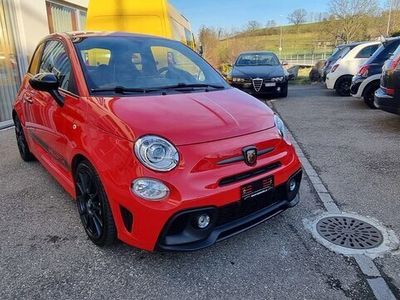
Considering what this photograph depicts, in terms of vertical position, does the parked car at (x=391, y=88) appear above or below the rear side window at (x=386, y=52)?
below

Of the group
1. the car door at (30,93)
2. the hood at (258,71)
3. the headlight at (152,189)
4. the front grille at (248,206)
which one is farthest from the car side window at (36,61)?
the hood at (258,71)

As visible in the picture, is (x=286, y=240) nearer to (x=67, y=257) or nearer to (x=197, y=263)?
(x=197, y=263)

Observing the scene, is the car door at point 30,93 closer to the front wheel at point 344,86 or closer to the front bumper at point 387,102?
the front bumper at point 387,102

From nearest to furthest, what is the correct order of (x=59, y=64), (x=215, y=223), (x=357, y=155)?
(x=215, y=223) < (x=59, y=64) < (x=357, y=155)

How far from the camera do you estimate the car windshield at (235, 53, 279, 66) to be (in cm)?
1192

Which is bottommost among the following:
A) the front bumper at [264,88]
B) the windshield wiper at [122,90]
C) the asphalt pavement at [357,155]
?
the asphalt pavement at [357,155]

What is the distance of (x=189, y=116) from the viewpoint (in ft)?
8.88

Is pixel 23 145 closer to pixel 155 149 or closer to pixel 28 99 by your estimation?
pixel 28 99

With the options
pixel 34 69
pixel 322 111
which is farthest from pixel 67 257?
pixel 322 111

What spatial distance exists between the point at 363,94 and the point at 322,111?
3.69ft

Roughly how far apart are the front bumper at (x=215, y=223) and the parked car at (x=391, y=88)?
422 cm

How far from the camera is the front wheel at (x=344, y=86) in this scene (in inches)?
445

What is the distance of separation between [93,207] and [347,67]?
1029 cm

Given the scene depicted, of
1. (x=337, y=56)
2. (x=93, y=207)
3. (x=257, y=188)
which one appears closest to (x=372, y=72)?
(x=337, y=56)
